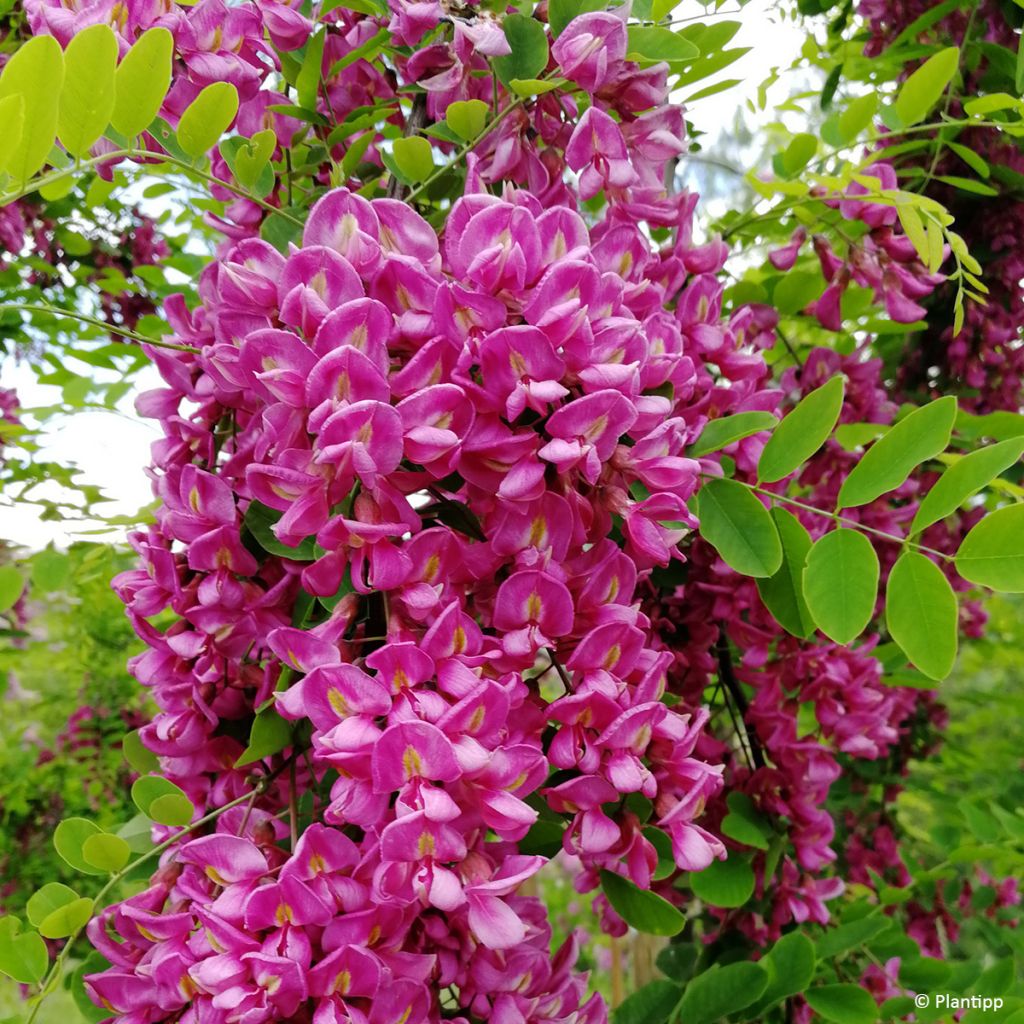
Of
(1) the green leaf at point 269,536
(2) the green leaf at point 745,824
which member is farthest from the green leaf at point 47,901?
(2) the green leaf at point 745,824

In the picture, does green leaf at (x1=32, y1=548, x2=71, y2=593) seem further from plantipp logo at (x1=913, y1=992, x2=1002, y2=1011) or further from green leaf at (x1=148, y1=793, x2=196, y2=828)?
plantipp logo at (x1=913, y1=992, x2=1002, y2=1011)

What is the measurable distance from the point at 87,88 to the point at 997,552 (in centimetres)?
58

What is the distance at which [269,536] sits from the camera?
0.55 m

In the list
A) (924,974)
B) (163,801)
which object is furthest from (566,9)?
(924,974)

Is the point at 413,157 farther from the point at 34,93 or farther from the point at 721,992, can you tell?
the point at 721,992

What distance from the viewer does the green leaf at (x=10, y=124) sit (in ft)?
1.45

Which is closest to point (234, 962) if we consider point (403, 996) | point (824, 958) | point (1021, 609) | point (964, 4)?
point (403, 996)

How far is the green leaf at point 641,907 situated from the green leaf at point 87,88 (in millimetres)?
541

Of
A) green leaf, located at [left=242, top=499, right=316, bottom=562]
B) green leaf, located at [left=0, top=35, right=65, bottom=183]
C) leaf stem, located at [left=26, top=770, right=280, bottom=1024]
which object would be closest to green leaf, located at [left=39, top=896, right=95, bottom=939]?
leaf stem, located at [left=26, top=770, right=280, bottom=1024]

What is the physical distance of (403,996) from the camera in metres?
0.48

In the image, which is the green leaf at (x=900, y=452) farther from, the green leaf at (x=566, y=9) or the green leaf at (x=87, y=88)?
the green leaf at (x=87, y=88)

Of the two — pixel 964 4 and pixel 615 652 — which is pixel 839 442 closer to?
pixel 615 652

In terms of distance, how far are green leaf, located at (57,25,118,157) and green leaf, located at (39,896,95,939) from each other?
17.1 inches

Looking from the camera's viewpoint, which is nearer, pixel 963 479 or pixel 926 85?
pixel 963 479
